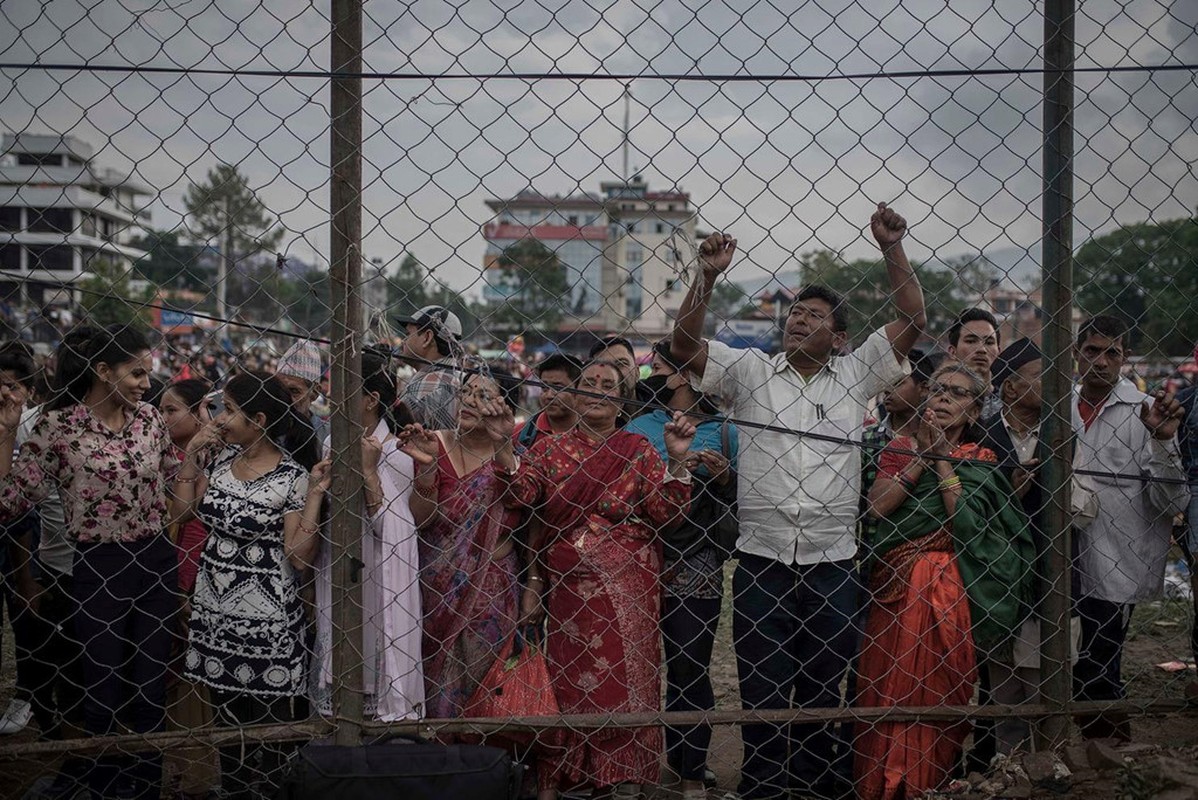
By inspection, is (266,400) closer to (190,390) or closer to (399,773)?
(190,390)

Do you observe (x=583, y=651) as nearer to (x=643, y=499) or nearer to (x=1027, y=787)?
(x=643, y=499)

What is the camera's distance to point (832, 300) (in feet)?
12.0

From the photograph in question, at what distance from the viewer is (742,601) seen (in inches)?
141

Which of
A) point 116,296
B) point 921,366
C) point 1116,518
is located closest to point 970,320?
point 921,366

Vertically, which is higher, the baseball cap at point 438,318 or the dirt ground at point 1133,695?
the baseball cap at point 438,318

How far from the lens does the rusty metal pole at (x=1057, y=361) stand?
2.92 metres

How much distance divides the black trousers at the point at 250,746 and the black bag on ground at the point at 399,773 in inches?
28.9

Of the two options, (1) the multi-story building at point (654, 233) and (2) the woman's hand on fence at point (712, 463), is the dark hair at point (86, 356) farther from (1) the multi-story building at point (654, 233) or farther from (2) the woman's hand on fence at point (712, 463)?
(2) the woman's hand on fence at point (712, 463)

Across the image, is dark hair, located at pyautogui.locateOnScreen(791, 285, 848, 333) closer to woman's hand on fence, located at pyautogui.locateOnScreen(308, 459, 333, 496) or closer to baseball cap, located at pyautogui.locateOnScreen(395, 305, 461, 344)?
baseball cap, located at pyautogui.locateOnScreen(395, 305, 461, 344)

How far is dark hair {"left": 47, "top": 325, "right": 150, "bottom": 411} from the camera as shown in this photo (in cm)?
345

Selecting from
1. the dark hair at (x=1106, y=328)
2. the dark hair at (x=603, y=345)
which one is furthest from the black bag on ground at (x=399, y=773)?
the dark hair at (x=1106, y=328)

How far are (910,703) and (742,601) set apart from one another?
66 centimetres

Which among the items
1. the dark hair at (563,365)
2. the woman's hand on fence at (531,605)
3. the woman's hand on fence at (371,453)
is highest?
the dark hair at (563,365)

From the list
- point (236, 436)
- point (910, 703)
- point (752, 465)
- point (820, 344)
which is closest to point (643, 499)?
point (752, 465)
